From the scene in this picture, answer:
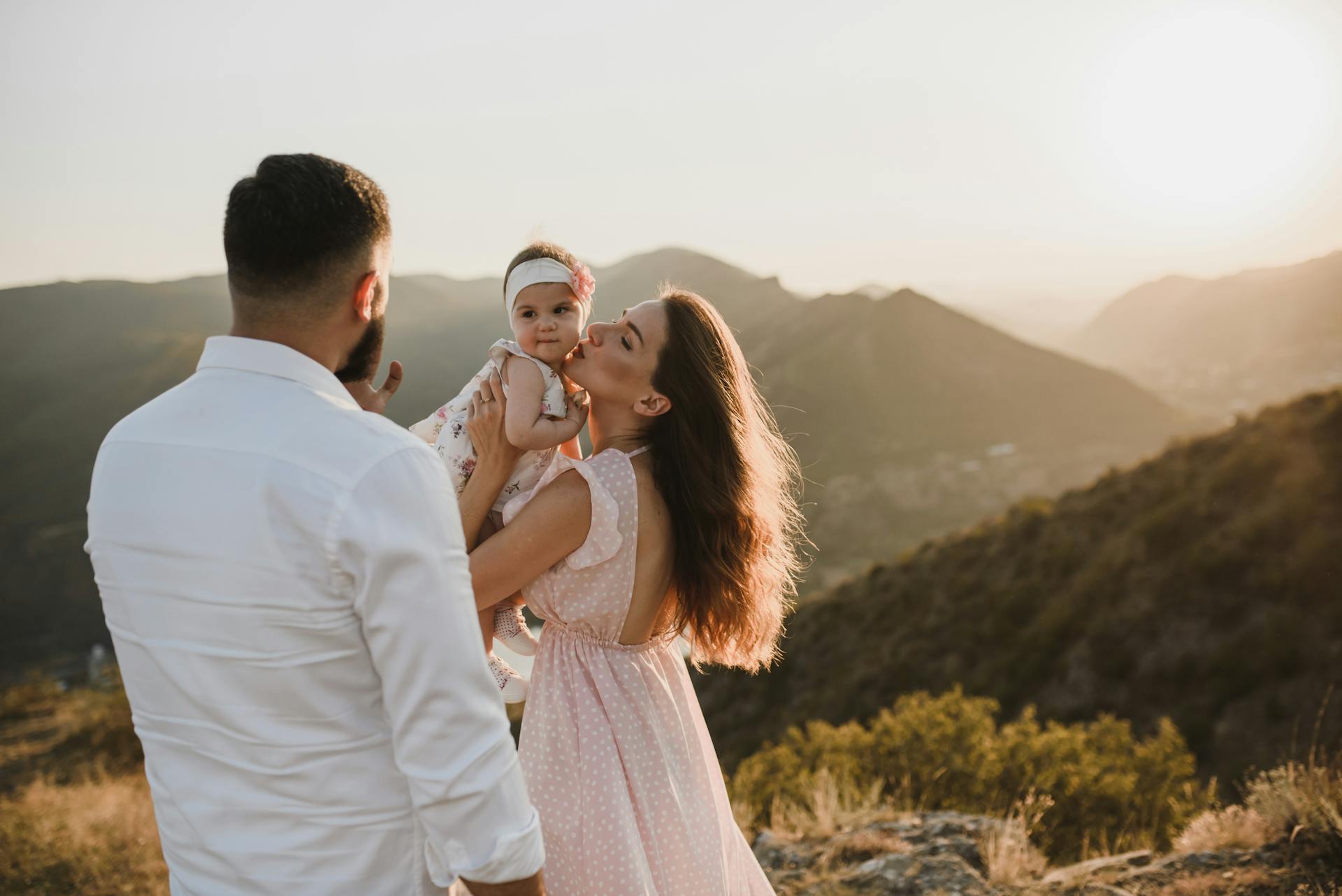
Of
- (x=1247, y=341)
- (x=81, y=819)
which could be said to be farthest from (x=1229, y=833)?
(x=1247, y=341)

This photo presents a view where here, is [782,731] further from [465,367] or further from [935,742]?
[465,367]

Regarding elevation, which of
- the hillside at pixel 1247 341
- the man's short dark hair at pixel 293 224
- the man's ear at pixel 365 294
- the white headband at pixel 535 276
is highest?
the white headband at pixel 535 276

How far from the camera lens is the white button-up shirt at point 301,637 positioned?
3.93ft

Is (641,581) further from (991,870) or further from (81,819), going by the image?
(81,819)

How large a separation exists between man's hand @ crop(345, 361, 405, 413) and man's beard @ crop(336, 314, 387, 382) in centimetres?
15

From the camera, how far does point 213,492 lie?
1208mm

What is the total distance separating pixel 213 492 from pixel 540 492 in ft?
3.01

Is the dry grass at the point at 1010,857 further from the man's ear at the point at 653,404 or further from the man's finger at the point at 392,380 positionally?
the man's finger at the point at 392,380

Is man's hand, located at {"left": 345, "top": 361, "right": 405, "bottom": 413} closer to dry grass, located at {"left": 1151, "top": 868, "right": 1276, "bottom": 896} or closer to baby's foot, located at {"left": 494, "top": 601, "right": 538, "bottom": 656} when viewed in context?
baby's foot, located at {"left": 494, "top": 601, "right": 538, "bottom": 656}

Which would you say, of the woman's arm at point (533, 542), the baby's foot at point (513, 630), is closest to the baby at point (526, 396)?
the baby's foot at point (513, 630)

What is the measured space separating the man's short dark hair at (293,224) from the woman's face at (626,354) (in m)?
1.03

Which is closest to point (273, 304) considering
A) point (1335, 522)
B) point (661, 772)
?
point (661, 772)

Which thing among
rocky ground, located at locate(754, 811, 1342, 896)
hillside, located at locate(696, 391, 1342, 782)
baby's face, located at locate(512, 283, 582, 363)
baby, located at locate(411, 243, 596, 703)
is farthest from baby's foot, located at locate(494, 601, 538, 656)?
hillside, located at locate(696, 391, 1342, 782)

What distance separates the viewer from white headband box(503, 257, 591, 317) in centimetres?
264
